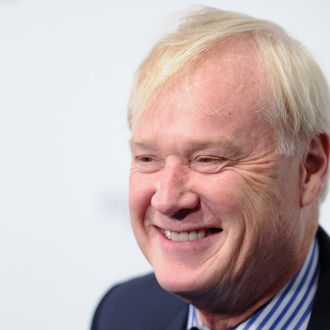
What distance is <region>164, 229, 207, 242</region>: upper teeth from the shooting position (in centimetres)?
154

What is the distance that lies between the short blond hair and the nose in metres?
0.14

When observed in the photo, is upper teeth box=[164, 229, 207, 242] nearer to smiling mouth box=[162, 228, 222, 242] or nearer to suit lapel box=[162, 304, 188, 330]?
smiling mouth box=[162, 228, 222, 242]

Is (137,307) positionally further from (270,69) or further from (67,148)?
(270,69)

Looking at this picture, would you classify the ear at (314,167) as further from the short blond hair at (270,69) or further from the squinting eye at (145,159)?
the squinting eye at (145,159)

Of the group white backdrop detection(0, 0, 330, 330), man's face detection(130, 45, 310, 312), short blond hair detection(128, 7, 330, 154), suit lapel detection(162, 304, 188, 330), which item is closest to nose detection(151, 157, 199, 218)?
man's face detection(130, 45, 310, 312)

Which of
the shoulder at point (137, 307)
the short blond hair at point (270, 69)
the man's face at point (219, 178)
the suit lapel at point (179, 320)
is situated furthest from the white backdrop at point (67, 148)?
the man's face at point (219, 178)

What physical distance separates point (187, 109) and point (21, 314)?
1.20m

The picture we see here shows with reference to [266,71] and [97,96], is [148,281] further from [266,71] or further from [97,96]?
[266,71]

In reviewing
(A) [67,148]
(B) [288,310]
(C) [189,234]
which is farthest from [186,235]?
(A) [67,148]

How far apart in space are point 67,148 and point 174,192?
0.85 meters

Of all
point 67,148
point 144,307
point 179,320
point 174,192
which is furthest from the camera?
point 67,148

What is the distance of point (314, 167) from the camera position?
157 centimetres

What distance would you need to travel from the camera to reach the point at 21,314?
240 centimetres

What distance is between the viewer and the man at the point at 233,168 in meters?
1.47
